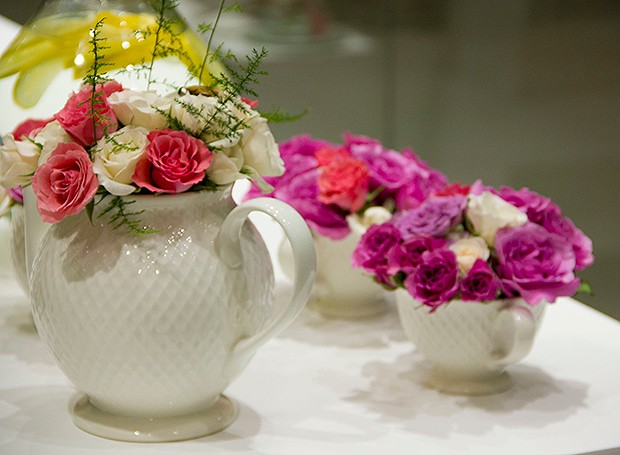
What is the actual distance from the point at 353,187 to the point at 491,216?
0.22 m

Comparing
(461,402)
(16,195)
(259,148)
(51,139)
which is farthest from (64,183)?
(461,402)

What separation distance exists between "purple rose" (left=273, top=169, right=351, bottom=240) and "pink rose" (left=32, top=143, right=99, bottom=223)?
0.38 metres

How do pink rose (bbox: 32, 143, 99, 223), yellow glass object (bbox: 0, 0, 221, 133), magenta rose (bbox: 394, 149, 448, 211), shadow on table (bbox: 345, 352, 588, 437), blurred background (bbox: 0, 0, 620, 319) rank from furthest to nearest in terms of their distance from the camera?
blurred background (bbox: 0, 0, 620, 319)
magenta rose (bbox: 394, 149, 448, 211)
yellow glass object (bbox: 0, 0, 221, 133)
shadow on table (bbox: 345, 352, 588, 437)
pink rose (bbox: 32, 143, 99, 223)

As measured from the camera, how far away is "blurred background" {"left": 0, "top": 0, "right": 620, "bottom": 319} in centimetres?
292

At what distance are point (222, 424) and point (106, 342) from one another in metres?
0.13

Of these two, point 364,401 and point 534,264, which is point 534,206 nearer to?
point 534,264

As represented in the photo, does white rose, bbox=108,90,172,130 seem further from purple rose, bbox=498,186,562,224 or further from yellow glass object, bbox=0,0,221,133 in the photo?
purple rose, bbox=498,186,562,224

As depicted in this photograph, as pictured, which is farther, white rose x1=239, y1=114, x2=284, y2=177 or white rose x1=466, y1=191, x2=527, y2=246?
white rose x1=466, y1=191, x2=527, y2=246

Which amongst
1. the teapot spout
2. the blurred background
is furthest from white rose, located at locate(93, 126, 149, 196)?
the blurred background

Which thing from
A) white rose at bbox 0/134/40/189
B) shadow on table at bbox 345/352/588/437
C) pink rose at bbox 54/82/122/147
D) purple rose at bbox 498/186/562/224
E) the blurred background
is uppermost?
the blurred background

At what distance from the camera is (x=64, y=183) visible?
2.59ft

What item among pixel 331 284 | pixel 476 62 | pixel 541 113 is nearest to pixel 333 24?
pixel 476 62

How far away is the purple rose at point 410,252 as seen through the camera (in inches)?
37.0

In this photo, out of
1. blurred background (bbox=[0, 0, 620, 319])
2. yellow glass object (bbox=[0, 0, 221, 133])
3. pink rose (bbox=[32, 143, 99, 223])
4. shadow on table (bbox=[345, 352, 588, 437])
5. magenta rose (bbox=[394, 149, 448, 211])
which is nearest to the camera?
pink rose (bbox=[32, 143, 99, 223])
